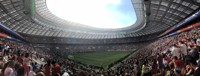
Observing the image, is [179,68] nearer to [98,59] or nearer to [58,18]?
[98,59]

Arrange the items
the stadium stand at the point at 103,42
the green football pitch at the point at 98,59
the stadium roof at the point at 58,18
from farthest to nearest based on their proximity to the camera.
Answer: the green football pitch at the point at 98,59 → the stadium roof at the point at 58,18 → the stadium stand at the point at 103,42

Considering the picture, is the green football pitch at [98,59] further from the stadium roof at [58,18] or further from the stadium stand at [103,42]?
the stadium roof at [58,18]

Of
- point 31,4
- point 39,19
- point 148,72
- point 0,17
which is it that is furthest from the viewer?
point 39,19

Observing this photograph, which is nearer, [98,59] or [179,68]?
[179,68]

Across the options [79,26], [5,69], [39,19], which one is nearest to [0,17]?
[39,19]

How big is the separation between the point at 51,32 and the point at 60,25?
16.8m

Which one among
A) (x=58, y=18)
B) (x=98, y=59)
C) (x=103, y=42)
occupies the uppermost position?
(x=58, y=18)

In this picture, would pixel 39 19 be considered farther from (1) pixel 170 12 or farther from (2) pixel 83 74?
(2) pixel 83 74

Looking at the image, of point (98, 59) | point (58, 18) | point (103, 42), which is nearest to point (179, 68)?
point (98, 59)

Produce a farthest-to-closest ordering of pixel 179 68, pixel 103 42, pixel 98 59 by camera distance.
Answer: pixel 103 42
pixel 98 59
pixel 179 68

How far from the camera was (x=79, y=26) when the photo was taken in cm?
8656

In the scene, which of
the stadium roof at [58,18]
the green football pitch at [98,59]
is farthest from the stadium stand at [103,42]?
the green football pitch at [98,59]

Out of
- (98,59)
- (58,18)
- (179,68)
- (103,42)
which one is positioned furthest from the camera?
(103,42)

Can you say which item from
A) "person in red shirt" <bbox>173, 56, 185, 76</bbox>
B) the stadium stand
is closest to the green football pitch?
the stadium stand
